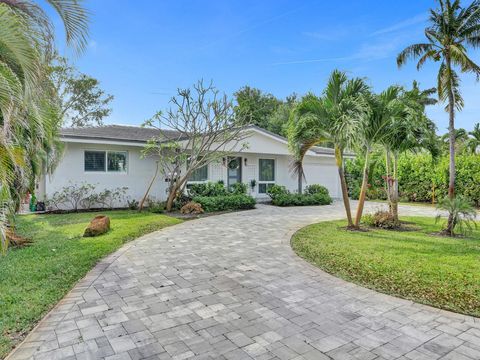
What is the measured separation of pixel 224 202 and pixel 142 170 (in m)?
4.51

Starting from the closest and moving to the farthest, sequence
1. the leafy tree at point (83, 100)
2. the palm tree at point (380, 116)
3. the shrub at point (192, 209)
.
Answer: the palm tree at point (380, 116), the shrub at point (192, 209), the leafy tree at point (83, 100)

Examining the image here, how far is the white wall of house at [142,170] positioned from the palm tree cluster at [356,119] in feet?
23.3

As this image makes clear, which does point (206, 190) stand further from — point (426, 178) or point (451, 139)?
point (426, 178)

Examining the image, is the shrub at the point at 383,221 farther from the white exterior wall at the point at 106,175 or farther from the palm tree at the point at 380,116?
the white exterior wall at the point at 106,175

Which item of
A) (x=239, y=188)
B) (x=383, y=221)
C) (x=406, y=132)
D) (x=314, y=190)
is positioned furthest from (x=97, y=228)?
(x=314, y=190)

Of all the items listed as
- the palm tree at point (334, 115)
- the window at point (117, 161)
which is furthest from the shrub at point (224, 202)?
the palm tree at point (334, 115)

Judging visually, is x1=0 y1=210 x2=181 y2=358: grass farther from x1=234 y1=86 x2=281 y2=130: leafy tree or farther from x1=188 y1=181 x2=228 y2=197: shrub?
x1=234 y1=86 x2=281 y2=130: leafy tree

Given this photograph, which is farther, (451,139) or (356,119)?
(451,139)

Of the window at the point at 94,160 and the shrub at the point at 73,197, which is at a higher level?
the window at the point at 94,160

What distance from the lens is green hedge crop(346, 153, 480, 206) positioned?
17.0m

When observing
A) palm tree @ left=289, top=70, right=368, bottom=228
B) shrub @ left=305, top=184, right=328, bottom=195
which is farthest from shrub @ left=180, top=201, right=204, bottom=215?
shrub @ left=305, top=184, right=328, bottom=195

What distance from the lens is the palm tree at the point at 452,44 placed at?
904 centimetres

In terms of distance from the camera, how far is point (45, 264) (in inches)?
238

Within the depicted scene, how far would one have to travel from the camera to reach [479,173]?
54.3 feet
